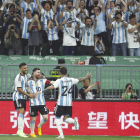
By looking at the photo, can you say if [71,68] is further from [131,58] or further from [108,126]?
[131,58]

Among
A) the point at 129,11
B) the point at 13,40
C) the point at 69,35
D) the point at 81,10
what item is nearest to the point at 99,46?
the point at 69,35

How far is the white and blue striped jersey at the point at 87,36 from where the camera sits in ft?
53.8

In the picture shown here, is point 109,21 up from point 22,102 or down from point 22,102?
up

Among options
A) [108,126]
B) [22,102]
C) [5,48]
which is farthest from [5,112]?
[5,48]

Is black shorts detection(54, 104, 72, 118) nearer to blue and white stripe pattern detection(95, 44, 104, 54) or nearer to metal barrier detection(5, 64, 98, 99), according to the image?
metal barrier detection(5, 64, 98, 99)

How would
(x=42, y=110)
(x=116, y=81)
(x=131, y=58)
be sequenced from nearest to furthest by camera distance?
(x=42, y=110) < (x=116, y=81) < (x=131, y=58)

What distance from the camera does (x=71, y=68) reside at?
13102 millimetres

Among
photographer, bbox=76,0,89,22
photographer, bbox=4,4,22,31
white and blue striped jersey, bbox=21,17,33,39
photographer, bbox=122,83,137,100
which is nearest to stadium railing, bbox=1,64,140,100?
photographer, bbox=122,83,137,100

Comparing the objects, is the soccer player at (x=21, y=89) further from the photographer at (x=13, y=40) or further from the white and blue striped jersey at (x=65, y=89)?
the photographer at (x=13, y=40)

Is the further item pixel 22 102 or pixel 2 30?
pixel 2 30

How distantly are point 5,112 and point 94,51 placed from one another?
5.48m

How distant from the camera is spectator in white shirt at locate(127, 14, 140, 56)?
16.6 metres

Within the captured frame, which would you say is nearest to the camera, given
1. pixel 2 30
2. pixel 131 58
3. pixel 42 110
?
pixel 42 110

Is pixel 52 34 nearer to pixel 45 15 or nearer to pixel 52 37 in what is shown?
pixel 52 37
